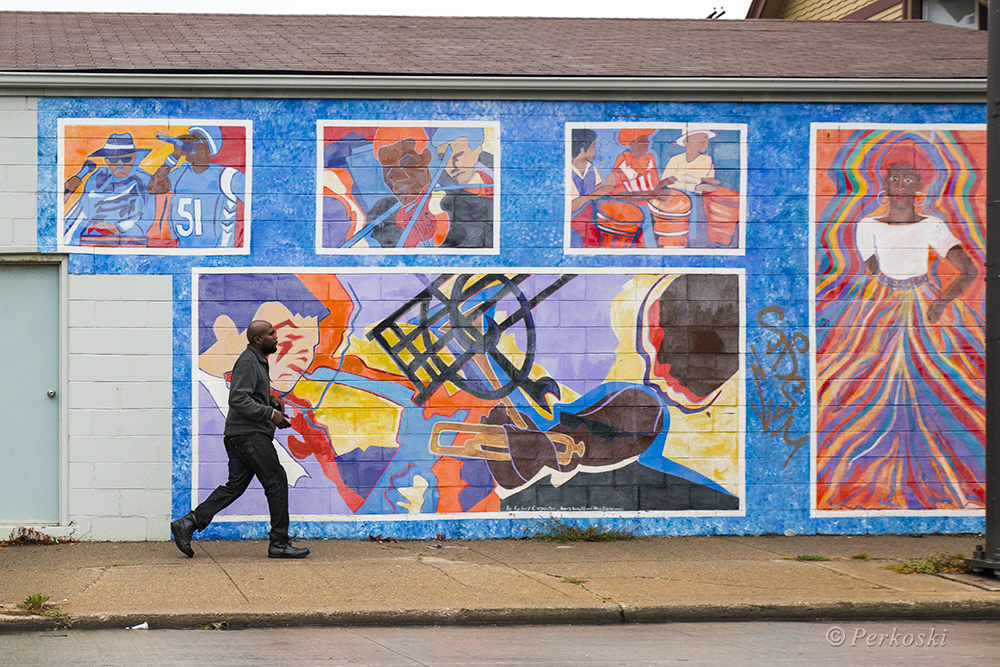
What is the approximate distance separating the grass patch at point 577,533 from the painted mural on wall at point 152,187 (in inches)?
149

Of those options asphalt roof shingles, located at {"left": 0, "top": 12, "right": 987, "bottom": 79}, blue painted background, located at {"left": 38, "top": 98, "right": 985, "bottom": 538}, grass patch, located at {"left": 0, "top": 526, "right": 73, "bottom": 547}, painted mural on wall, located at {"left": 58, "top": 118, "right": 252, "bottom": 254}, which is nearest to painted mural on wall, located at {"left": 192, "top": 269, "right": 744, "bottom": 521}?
blue painted background, located at {"left": 38, "top": 98, "right": 985, "bottom": 538}

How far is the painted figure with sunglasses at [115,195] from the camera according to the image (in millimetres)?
9188

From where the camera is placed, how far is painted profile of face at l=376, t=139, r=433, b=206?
9.41m

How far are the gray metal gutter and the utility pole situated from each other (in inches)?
66.8

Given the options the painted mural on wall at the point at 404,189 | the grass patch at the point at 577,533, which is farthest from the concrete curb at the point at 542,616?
the painted mural on wall at the point at 404,189

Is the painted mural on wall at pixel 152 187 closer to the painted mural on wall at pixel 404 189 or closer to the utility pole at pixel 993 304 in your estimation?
the painted mural on wall at pixel 404 189

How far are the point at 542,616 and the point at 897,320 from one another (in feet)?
16.4

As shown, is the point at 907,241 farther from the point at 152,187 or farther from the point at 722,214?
the point at 152,187

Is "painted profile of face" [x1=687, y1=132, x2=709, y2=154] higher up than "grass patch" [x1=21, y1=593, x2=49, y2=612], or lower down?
higher up

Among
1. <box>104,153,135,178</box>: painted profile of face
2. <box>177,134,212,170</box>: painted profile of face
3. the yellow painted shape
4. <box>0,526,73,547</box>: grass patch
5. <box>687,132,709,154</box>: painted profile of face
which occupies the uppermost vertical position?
<box>687,132,709,154</box>: painted profile of face

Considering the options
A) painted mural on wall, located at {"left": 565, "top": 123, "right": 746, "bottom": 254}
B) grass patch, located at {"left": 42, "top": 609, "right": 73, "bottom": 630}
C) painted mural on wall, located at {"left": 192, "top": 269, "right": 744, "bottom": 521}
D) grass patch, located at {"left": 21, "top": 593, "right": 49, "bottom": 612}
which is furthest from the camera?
painted mural on wall, located at {"left": 565, "top": 123, "right": 746, "bottom": 254}

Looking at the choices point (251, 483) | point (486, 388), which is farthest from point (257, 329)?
point (486, 388)

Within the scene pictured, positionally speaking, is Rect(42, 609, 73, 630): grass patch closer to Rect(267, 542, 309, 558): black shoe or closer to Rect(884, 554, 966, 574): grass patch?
Rect(267, 542, 309, 558): black shoe

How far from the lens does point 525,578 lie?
303 inches
